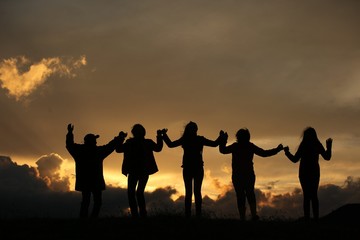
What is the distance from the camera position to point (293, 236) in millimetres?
13297

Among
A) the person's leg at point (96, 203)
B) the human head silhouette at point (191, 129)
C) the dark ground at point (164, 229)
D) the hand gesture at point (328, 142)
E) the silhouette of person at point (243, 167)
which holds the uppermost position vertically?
the human head silhouette at point (191, 129)

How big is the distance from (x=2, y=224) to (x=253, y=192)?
24.3 feet

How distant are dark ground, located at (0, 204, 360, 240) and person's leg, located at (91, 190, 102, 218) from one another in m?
0.96

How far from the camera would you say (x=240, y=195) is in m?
16.5

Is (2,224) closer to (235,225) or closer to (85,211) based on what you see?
(85,211)

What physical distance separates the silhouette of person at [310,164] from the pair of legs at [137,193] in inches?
195

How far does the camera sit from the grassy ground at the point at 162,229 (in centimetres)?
1272

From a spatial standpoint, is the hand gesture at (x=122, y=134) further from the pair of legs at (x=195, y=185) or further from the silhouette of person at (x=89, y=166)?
the pair of legs at (x=195, y=185)

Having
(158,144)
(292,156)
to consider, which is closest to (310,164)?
(292,156)

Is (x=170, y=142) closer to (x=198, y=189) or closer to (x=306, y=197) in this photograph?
(x=198, y=189)

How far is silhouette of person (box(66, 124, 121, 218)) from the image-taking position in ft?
51.1

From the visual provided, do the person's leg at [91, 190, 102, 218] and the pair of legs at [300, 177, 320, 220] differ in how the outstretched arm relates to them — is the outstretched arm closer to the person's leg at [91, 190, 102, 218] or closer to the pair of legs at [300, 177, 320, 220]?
the pair of legs at [300, 177, 320, 220]

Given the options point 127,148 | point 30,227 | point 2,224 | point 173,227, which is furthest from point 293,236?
point 2,224

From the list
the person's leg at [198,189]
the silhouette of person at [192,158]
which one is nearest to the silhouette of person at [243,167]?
the silhouette of person at [192,158]
